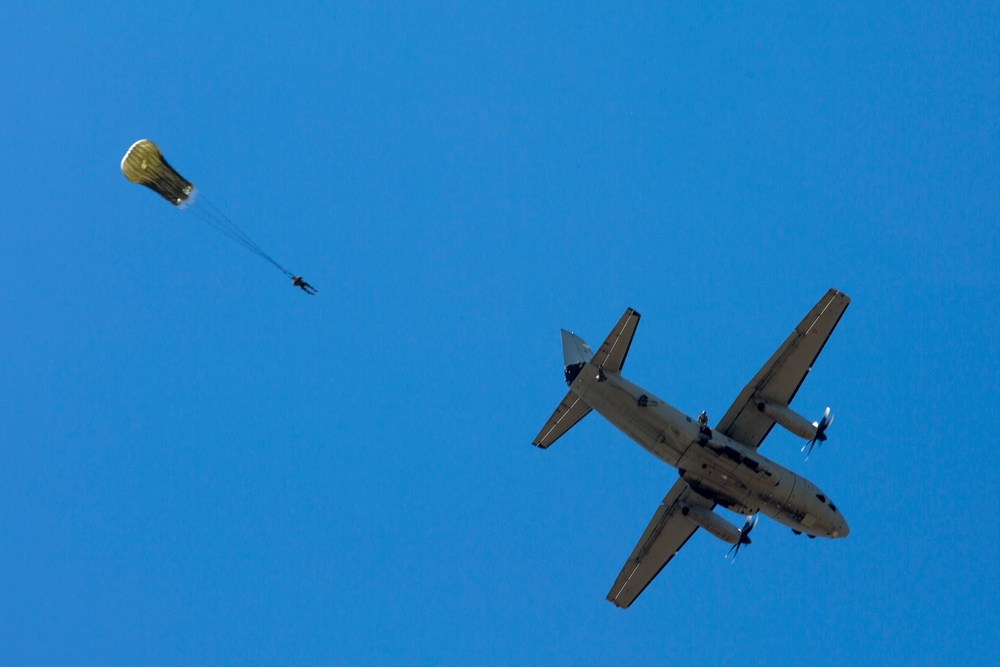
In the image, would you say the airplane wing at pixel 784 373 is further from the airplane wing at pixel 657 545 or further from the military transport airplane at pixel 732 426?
the airplane wing at pixel 657 545

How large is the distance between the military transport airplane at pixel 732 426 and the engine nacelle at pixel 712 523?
0.15 feet

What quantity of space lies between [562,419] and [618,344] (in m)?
5.23

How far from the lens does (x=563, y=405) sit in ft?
141

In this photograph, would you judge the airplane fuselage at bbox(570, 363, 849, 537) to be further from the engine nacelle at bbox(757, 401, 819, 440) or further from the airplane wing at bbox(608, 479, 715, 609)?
the airplane wing at bbox(608, 479, 715, 609)

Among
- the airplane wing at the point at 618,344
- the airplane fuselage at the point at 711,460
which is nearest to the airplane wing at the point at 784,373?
the airplane fuselage at the point at 711,460

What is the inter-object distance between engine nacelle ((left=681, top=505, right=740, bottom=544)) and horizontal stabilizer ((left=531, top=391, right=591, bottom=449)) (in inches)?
298

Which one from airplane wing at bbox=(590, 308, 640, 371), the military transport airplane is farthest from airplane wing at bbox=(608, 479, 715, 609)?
airplane wing at bbox=(590, 308, 640, 371)

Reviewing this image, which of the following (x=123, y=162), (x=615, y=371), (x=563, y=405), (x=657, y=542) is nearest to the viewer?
(x=123, y=162)

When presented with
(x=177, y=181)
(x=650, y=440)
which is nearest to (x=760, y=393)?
(x=650, y=440)

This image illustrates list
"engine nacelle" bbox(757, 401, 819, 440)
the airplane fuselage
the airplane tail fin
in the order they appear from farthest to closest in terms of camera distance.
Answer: the airplane tail fin → "engine nacelle" bbox(757, 401, 819, 440) → the airplane fuselage

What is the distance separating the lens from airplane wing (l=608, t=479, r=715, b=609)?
46219 mm

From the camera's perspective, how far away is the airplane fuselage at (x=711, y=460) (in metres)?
39.9

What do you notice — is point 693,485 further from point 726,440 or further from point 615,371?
point 615,371

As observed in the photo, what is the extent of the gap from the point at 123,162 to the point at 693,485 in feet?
90.7
